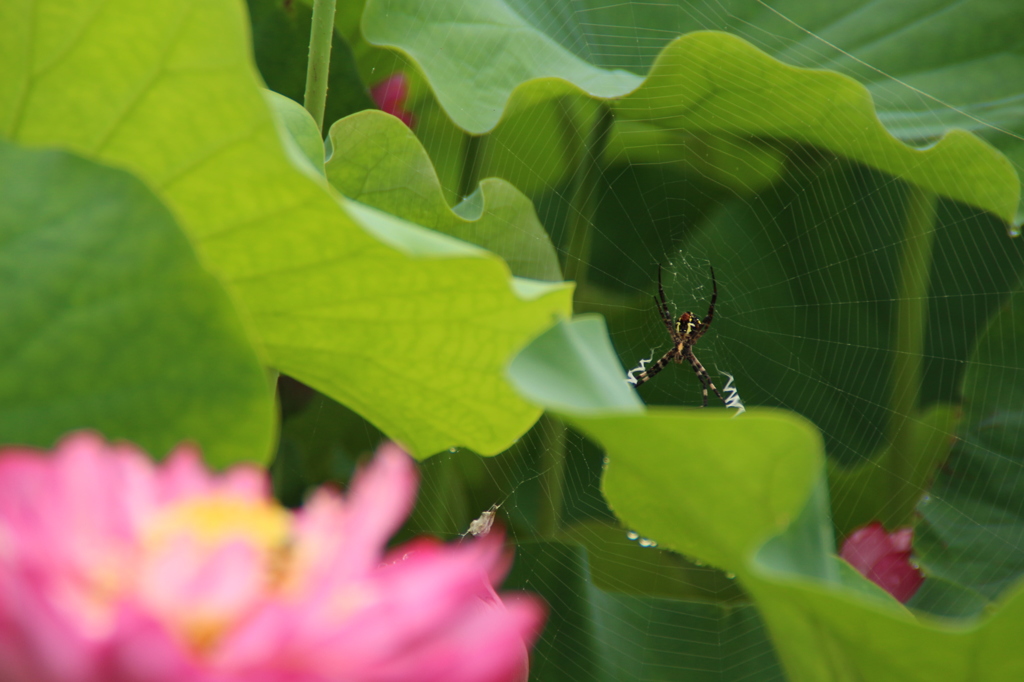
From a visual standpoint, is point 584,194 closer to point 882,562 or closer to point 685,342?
point 882,562

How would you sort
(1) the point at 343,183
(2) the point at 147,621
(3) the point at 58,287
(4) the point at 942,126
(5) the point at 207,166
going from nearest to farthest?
(2) the point at 147,621 < (3) the point at 58,287 < (5) the point at 207,166 < (1) the point at 343,183 < (4) the point at 942,126

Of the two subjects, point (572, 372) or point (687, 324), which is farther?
point (687, 324)

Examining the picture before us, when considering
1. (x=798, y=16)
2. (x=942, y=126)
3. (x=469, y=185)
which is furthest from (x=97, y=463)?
(x=798, y=16)

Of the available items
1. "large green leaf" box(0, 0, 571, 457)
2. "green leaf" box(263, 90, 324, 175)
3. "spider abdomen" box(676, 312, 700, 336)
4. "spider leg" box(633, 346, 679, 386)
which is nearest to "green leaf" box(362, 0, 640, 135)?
"green leaf" box(263, 90, 324, 175)

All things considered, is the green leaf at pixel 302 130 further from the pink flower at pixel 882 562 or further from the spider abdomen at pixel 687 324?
the spider abdomen at pixel 687 324

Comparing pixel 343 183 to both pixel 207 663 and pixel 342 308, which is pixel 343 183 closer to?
pixel 342 308

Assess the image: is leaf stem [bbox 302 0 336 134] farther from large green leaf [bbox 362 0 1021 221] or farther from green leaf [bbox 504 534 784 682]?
green leaf [bbox 504 534 784 682]

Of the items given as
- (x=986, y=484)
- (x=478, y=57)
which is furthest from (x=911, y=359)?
(x=478, y=57)
